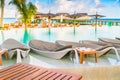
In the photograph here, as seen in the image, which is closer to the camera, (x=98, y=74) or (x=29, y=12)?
(x=98, y=74)

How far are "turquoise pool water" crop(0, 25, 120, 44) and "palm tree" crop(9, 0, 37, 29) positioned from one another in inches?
26.1

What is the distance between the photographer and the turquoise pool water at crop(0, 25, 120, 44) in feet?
33.3

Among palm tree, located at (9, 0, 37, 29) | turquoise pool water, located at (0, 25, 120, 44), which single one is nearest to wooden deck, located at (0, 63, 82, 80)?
turquoise pool water, located at (0, 25, 120, 44)

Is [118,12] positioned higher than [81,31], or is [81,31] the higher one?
[118,12]

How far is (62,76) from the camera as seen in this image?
222cm

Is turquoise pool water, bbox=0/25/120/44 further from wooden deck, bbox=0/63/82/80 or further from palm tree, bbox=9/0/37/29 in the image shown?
wooden deck, bbox=0/63/82/80

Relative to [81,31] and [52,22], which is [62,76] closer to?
[52,22]

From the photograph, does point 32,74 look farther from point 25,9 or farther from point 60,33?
point 60,33

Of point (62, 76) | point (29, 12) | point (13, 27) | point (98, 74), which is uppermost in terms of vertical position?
point (29, 12)

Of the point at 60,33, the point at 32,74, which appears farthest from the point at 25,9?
the point at 32,74

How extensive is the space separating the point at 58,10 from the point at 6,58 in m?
6.48

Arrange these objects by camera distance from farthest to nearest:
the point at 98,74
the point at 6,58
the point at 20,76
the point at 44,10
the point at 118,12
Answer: the point at 118,12, the point at 44,10, the point at 6,58, the point at 98,74, the point at 20,76

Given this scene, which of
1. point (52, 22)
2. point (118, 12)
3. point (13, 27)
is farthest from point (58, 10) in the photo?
point (118, 12)

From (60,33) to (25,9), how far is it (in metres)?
2.81
